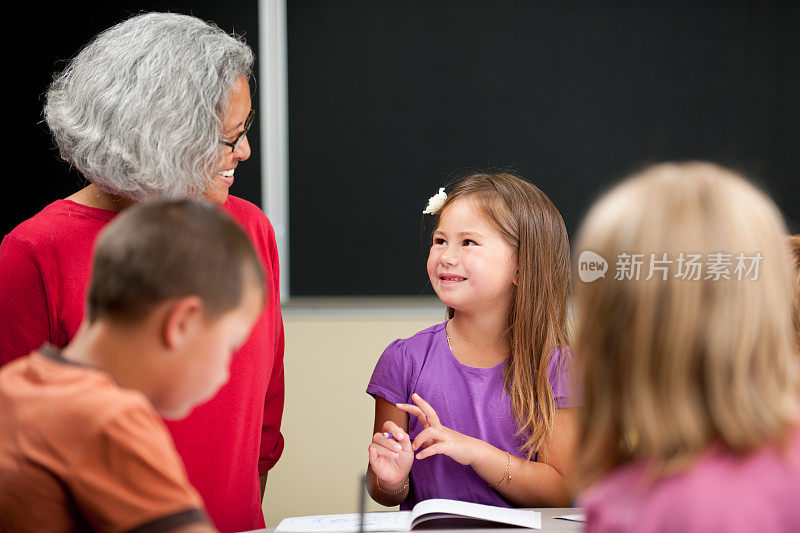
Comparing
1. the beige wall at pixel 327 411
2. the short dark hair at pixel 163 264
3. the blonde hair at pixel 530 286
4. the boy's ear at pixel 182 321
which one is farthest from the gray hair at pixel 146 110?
the beige wall at pixel 327 411

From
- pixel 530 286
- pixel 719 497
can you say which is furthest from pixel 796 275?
pixel 719 497

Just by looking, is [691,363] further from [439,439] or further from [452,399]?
[452,399]

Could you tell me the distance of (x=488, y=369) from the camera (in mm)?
1904

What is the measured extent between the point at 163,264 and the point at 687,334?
0.64 meters

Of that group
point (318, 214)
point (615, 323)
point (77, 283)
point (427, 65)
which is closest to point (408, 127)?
point (427, 65)

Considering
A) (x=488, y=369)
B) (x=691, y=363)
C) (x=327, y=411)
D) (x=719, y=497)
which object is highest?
(x=691, y=363)

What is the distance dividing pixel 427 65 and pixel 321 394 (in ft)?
4.45

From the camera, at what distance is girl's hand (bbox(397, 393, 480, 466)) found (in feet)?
5.46

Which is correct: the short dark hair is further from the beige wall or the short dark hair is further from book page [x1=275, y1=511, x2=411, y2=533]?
the beige wall

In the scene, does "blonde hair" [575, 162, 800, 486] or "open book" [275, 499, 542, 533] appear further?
"open book" [275, 499, 542, 533]

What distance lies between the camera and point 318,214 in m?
3.01

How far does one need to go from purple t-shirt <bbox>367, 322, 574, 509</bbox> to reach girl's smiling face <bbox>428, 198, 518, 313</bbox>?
157 millimetres

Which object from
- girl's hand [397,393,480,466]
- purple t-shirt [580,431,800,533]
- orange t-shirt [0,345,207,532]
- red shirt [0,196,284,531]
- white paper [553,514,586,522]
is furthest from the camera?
girl's hand [397,393,480,466]

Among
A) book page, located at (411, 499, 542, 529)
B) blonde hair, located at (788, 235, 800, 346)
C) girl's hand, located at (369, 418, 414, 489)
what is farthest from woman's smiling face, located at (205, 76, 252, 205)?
blonde hair, located at (788, 235, 800, 346)
